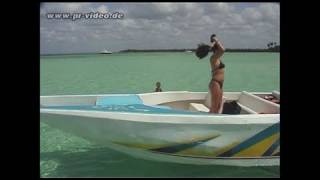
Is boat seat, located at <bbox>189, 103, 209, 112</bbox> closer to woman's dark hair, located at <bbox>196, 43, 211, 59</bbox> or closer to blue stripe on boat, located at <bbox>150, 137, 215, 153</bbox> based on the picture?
woman's dark hair, located at <bbox>196, 43, 211, 59</bbox>

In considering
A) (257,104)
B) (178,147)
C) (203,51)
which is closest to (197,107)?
(257,104)

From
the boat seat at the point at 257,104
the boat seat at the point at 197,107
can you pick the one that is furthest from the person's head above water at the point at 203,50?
the boat seat at the point at 257,104

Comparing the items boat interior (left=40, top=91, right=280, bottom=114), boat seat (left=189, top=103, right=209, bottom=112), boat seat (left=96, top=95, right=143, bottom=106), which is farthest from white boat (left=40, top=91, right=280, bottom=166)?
boat seat (left=189, top=103, right=209, bottom=112)

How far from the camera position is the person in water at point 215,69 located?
4707mm

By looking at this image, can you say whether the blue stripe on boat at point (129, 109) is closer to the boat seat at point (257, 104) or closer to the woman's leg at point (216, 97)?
the woman's leg at point (216, 97)

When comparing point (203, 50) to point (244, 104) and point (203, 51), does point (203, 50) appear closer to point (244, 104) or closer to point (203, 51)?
point (203, 51)

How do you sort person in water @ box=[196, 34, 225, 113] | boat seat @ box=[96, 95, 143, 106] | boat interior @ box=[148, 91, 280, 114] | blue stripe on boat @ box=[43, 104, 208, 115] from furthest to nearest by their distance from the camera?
1. boat interior @ box=[148, 91, 280, 114]
2. boat seat @ box=[96, 95, 143, 106]
3. person in water @ box=[196, 34, 225, 113]
4. blue stripe on boat @ box=[43, 104, 208, 115]

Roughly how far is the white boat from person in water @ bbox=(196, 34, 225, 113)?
1.38 feet

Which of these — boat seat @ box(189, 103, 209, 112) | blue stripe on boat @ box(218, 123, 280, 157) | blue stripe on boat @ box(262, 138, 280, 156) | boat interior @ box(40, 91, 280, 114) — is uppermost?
boat interior @ box(40, 91, 280, 114)

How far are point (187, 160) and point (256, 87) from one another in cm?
853

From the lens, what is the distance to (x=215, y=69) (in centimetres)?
482

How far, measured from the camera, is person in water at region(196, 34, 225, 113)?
185 inches
